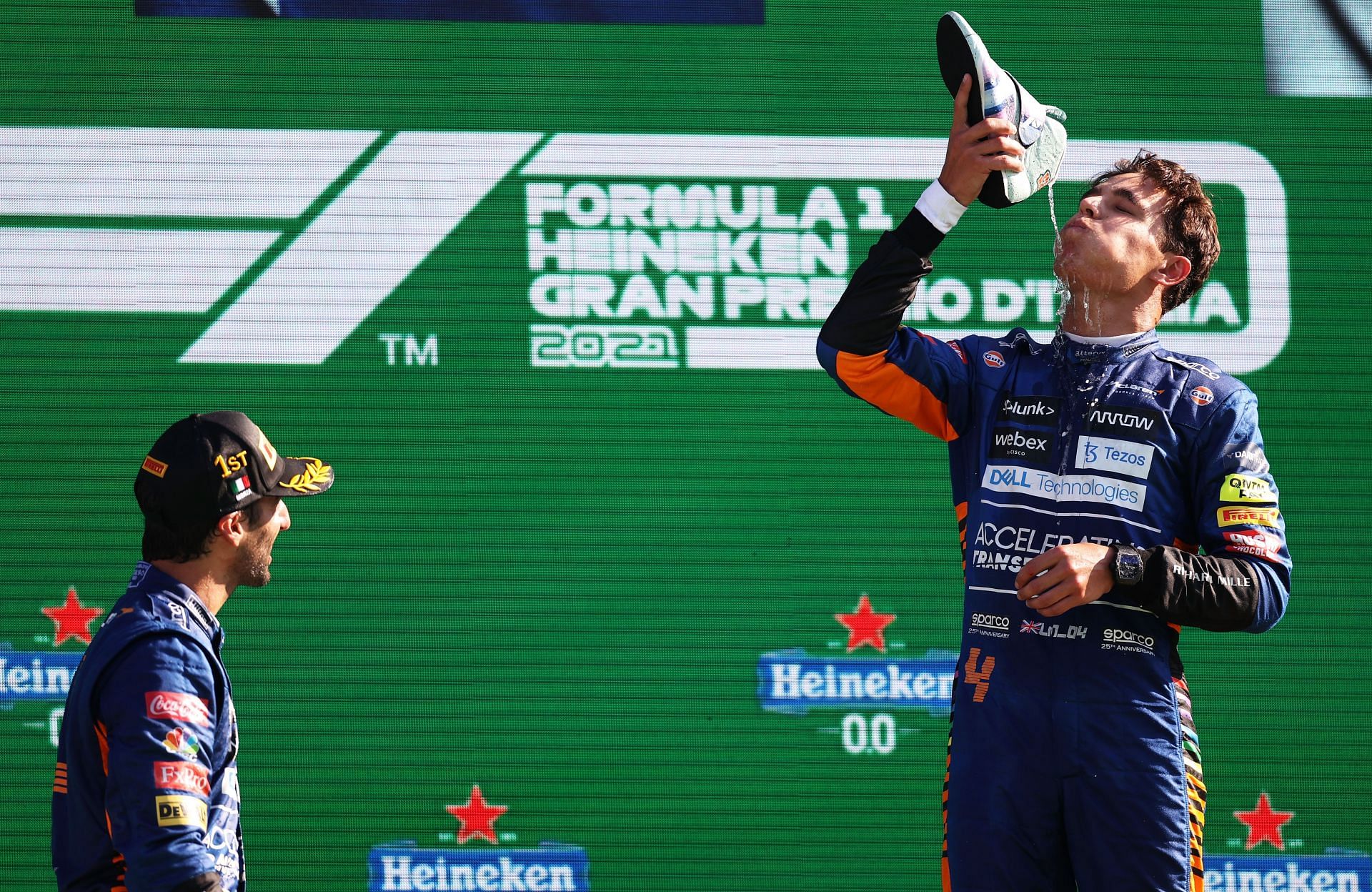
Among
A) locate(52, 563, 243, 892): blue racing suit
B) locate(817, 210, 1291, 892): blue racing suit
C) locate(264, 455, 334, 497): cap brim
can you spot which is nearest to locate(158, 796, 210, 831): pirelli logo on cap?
locate(52, 563, 243, 892): blue racing suit

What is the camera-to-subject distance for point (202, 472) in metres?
2.09

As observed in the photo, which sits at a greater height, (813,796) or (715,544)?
(715,544)

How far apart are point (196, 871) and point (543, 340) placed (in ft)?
8.26

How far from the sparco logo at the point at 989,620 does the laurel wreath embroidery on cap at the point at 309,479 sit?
3.65 ft

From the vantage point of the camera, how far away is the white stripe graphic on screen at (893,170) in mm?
4227

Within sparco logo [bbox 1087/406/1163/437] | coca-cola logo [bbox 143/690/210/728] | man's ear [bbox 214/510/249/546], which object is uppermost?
sparco logo [bbox 1087/406/1163/437]

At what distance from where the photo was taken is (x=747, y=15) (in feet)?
14.0

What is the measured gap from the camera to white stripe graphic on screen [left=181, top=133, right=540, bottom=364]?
4133 millimetres

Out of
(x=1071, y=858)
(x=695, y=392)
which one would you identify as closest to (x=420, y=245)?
(x=695, y=392)

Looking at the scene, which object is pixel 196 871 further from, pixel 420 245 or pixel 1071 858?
pixel 420 245

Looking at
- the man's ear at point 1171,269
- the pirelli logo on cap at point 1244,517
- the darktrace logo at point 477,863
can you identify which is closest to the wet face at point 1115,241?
the man's ear at point 1171,269

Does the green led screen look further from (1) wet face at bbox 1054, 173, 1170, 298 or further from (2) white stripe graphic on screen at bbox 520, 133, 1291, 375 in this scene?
(1) wet face at bbox 1054, 173, 1170, 298

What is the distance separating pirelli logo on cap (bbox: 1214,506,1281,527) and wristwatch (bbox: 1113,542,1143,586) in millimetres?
210

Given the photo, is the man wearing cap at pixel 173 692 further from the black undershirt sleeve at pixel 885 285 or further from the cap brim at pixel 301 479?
the black undershirt sleeve at pixel 885 285
